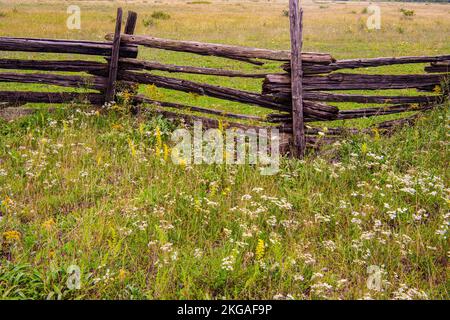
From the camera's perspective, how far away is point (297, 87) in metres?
5.87

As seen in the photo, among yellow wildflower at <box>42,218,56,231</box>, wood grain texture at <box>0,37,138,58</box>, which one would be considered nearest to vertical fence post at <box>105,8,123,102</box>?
wood grain texture at <box>0,37,138,58</box>

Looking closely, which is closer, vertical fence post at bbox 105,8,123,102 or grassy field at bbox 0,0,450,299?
grassy field at bbox 0,0,450,299

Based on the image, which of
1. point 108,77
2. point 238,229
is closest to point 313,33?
point 108,77

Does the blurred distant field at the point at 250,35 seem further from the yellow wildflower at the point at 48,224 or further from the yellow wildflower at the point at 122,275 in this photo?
the yellow wildflower at the point at 122,275

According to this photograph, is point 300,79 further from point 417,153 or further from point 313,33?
point 313,33

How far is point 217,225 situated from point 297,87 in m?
2.72

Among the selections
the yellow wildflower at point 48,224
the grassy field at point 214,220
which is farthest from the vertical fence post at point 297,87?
the yellow wildflower at point 48,224

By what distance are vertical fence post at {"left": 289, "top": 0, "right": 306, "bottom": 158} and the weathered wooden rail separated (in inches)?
0.5

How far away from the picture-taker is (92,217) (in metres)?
3.74

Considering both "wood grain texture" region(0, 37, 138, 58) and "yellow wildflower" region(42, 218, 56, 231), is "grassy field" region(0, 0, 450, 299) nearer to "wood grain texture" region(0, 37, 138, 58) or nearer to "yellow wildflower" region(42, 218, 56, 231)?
"yellow wildflower" region(42, 218, 56, 231)

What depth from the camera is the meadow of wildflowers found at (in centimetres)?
311

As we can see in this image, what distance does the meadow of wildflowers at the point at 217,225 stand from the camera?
3.11 m

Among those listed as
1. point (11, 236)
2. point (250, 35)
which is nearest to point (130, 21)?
point (11, 236)

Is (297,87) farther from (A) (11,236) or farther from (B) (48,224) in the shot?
(A) (11,236)
